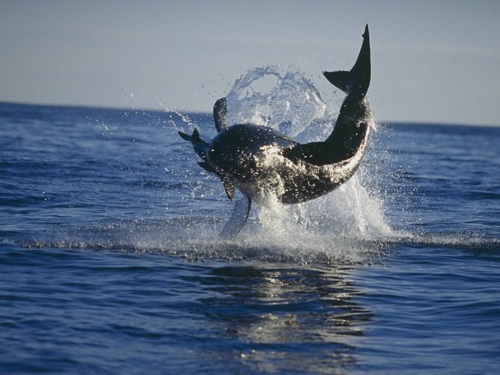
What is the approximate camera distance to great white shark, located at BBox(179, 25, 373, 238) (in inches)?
577

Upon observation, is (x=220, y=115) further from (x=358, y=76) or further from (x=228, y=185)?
(x=358, y=76)

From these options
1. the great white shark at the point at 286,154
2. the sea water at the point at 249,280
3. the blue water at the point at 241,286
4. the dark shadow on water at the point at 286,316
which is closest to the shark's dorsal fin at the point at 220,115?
the great white shark at the point at 286,154

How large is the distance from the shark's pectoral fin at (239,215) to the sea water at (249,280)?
1.23 feet

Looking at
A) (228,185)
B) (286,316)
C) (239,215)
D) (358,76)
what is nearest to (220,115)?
(228,185)

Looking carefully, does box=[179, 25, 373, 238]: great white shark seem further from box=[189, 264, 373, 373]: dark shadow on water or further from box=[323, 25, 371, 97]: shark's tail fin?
box=[189, 264, 373, 373]: dark shadow on water

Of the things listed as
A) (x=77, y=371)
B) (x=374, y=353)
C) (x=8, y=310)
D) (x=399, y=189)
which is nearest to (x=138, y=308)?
(x=8, y=310)

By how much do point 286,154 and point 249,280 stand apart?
2.61 m

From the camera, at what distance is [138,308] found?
12.2 metres

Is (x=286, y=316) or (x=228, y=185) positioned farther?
(x=228, y=185)

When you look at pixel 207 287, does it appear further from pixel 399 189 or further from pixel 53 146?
pixel 53 146

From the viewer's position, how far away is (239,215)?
1655cm

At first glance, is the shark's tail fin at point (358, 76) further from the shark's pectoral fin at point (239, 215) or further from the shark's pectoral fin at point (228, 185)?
the shark's pectoral fin at point (228, 185)

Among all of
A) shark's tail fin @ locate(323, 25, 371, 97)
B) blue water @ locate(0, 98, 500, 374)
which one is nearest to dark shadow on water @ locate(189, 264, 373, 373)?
blue water @ locate(0, 98, 500, 374)

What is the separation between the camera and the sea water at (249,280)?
1041 cm
